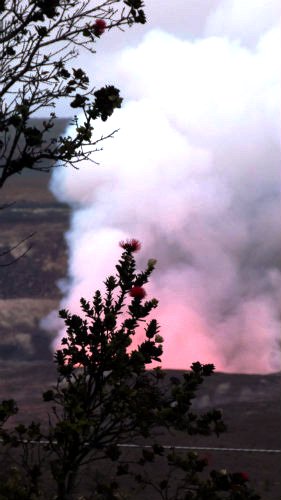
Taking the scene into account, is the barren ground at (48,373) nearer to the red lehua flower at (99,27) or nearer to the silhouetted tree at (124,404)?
the silhouetted tree at (124,404)

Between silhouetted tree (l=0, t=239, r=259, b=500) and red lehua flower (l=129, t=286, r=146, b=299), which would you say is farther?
red lehua flower (l=129, t=286, r=146, b=299)

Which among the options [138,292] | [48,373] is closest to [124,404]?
[138,292]

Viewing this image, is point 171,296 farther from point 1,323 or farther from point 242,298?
point 1,323

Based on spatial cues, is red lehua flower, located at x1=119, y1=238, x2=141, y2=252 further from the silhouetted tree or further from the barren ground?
the barren ground

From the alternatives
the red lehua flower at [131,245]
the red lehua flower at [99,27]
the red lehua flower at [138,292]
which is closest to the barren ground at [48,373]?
the red lehua flower at [131,245]

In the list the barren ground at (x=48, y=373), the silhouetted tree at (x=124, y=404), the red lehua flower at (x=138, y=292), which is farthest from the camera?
the barren ground at (x=48, y=373)

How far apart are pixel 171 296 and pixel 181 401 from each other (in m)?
15.8

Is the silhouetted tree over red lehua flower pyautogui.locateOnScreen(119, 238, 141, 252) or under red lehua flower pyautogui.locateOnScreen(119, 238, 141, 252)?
under

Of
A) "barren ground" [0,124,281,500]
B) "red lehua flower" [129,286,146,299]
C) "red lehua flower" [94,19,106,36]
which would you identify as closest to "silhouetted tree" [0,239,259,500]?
"red lehua flower" [129,286,146,299]

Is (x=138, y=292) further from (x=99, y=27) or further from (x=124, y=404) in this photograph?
(x=99, y=27)

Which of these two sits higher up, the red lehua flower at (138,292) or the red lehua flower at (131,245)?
the red lehua flower at (131,245)

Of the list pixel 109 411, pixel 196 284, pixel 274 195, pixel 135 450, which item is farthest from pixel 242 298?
pixel 109 411

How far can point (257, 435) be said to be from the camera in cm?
1620

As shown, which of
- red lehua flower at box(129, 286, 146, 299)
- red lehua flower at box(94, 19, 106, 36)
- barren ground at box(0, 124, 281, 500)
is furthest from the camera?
barren ground at box(0, 124, 281, 500)
